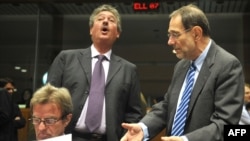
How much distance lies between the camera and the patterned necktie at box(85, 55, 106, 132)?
262 centimetres

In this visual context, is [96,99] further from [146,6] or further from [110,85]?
[146,6]

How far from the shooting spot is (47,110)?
86.7 inches

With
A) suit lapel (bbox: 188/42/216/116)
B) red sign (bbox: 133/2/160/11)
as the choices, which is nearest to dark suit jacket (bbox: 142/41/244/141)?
suit lapel (bbox: 188/42/216/116)

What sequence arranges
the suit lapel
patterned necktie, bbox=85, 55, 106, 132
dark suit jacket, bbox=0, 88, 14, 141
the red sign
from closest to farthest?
the suit lapel
patterned necktie, bbox=85, 55, 106, 132
dark suit jacket, bbox=0, 88, 14, 141
the red sign

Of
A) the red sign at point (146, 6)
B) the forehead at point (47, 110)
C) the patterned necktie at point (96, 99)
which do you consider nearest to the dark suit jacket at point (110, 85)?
the patterned necktie at point (96, 99)

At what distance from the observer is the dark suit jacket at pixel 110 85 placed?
268 centimetres

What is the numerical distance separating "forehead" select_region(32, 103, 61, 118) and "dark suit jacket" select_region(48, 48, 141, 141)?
42 cm

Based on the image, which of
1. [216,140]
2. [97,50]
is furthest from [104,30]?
[216,140]

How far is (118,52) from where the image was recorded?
1241 cm

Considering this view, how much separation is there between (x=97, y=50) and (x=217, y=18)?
26.0 ft

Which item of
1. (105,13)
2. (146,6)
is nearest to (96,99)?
(105,13)

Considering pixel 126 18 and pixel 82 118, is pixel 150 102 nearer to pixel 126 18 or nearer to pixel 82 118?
pixel 126 18

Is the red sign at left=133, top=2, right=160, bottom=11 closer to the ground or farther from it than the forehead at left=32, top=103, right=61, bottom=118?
farther from it

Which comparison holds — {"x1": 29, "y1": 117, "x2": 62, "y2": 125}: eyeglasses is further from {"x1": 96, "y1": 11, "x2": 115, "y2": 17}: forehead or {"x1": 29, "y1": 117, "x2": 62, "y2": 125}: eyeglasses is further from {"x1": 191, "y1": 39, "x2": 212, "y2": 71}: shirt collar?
{"x1": 96, "y1": 11, "x2": 115, "y2": 17}: forehead
